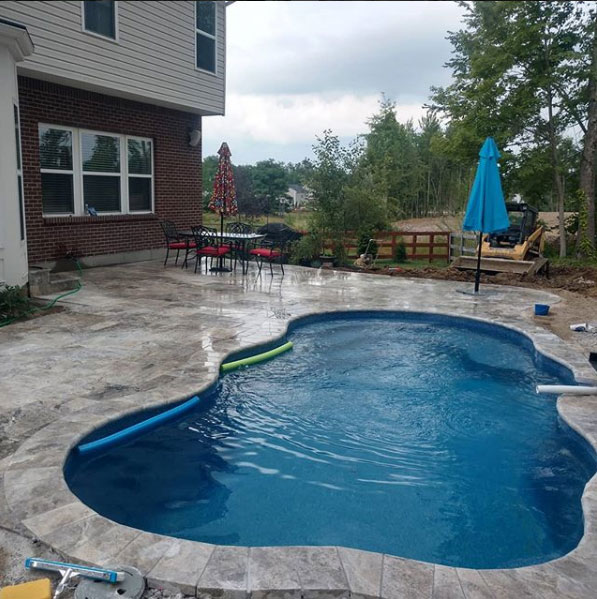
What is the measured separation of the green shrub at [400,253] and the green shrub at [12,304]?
10.2 meters

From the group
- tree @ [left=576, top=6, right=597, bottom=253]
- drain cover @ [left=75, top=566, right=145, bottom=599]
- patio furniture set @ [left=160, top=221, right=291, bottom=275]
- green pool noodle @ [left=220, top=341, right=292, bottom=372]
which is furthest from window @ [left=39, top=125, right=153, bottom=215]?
tree @ [left=576, top=6, right=597, bottom=253]

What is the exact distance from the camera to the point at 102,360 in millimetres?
5293

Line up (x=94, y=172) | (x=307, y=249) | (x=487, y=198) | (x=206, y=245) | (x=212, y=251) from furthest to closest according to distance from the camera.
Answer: (x=307, y=249) → (x=206, y=245) → (x=94, y=172) → (x=212, y=251) → (x=487, y=198)

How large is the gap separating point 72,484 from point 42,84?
8116 mm

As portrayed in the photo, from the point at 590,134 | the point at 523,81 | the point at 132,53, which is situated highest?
the point at 523,81

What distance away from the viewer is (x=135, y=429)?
4098mm

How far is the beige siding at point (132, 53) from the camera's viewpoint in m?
8.54

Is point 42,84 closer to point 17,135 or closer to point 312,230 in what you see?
point 17,135

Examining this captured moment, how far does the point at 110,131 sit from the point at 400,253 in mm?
8003

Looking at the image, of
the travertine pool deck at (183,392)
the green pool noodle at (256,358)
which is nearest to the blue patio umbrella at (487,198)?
the travertine pool deck at (183,392)

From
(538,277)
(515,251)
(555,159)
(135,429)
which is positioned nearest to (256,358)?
(135,429)

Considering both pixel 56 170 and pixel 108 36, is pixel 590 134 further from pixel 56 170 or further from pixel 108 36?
pixel 56 170

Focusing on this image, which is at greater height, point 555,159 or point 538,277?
point 555,159

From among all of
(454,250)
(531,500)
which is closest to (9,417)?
(531,500)
